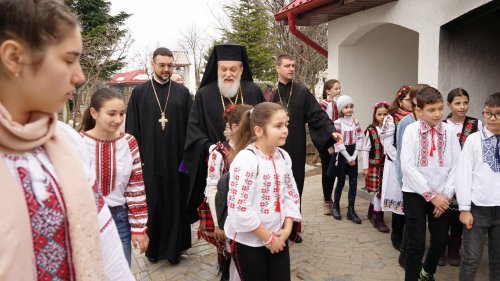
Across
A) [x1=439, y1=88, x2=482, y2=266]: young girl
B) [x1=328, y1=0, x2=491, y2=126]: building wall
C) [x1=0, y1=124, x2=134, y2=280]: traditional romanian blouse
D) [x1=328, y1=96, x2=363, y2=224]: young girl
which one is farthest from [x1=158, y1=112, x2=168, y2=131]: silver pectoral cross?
[x1=0, y1=124, x2=134, y2=280]: traditional romanian blouse

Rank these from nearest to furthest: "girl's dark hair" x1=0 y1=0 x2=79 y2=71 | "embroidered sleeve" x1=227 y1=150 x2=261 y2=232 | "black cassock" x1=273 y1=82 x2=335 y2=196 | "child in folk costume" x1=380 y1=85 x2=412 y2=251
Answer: "girl's dark hair" x1=0 y1=0 x2=79 y2=71 → "embroidered sleeve" x1=227 y1=150 x2=261 y2=232 → "child in folk costume" x1=380 y1=85 x2=412 y2=251 → "black cassock" x1=273 y1=82 x2=335 y2=196

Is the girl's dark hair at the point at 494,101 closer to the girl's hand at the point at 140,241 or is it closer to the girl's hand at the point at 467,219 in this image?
the girl's hand at the point at 467,219

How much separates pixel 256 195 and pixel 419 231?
5.43ft

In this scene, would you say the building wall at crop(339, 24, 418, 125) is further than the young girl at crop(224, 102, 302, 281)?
Yes

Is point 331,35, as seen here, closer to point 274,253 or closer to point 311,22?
point 311,22

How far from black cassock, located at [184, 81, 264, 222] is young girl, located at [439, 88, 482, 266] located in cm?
191

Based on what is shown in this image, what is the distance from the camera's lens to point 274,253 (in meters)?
2.79

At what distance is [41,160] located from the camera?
1.17 metres

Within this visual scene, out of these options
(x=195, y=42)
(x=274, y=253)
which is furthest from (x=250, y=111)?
(x=195, y=42)

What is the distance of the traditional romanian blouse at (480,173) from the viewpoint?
10.6ft

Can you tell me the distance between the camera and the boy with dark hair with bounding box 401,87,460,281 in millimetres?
3508

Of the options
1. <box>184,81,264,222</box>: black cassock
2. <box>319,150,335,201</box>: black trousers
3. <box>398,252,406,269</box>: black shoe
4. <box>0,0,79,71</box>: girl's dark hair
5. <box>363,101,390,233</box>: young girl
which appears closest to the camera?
<box>0,0,79,71</box>: girl's dark hair

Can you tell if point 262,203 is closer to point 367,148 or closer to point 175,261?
point 175,261

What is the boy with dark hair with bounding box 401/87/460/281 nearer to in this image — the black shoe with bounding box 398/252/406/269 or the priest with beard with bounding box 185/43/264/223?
the black shoe with bounding box 398/252/406/269
